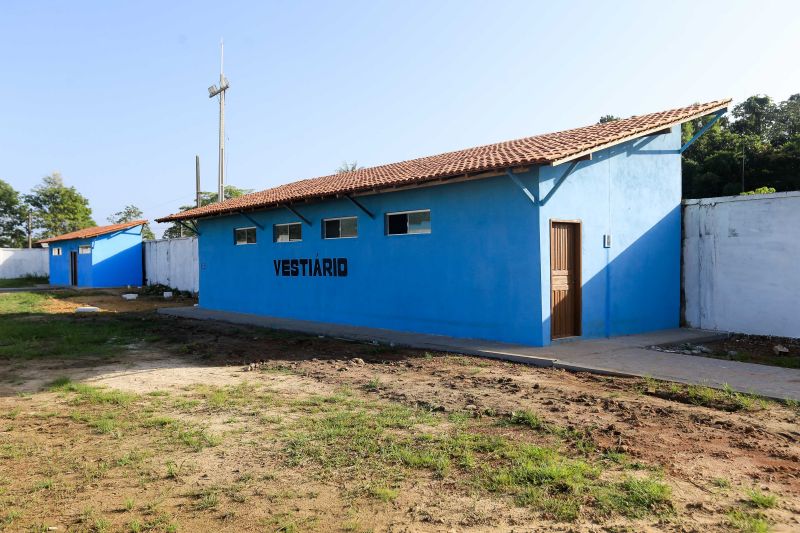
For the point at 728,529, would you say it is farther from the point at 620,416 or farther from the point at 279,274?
the point at 279,274

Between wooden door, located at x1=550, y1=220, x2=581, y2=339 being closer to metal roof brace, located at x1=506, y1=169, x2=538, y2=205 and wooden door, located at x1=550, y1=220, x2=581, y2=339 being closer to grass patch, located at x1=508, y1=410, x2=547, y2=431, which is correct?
metal roof brace, located at x1=506, y1=169, x2=538, y2=205

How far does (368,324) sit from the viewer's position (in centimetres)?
1370

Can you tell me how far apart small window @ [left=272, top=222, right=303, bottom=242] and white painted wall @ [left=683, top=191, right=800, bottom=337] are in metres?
9.55

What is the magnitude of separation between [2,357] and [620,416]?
10124 millimetres

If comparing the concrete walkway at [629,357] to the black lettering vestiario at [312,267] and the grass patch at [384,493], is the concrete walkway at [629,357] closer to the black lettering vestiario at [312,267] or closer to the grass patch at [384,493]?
the black lettering vestiario at [312,267]

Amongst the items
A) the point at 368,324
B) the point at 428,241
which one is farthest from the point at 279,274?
the point at 428,241

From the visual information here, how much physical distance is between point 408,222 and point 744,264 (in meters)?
6.82

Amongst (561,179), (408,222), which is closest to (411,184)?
(408,222)

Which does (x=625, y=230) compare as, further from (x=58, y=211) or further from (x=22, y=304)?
(x=58, y=211)

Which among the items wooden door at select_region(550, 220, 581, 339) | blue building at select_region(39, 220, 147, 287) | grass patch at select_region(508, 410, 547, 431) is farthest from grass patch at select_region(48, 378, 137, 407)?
blue building at select_region(39, 220, 147, 287)

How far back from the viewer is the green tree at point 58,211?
189 ft

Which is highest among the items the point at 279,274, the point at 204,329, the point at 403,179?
the point at 403,179

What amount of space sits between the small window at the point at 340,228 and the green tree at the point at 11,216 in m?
57.3

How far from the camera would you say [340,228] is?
47.7ft
